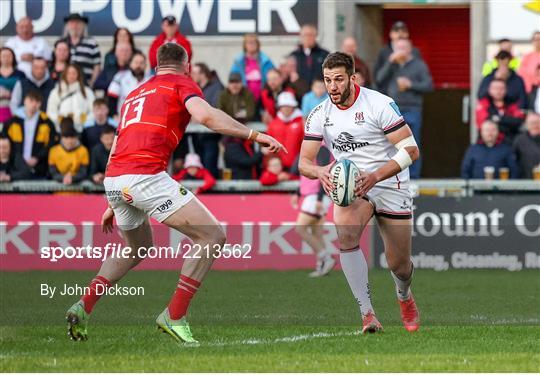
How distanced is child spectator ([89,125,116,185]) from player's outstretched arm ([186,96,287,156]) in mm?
8830

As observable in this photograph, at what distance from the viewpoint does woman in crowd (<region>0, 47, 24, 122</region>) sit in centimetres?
1975

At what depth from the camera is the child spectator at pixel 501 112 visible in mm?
19391

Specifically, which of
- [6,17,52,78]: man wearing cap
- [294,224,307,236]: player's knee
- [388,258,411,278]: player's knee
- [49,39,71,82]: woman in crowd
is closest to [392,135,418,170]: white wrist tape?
[388,258,411,278]: player's knee

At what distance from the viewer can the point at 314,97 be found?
1908 cm

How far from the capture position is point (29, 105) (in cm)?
1927

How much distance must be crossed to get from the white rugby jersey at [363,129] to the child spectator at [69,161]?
8361 millimetres

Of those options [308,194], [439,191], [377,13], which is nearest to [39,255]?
[308,194]

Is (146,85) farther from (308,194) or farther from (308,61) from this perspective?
(308,61)

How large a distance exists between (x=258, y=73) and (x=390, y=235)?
9.09m

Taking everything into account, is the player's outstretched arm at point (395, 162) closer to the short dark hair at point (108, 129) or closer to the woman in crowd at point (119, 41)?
the short dark hair at point (108, 129)

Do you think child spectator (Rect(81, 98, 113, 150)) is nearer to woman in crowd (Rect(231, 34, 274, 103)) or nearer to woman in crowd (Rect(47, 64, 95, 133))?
woman in crowd (Rect(47, 64, 95, 133))

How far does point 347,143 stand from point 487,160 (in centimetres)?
818

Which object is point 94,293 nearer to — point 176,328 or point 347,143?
point 176,328

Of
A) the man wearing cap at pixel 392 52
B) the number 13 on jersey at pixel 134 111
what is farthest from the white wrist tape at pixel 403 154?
the man wearing cap at pixel 392 52
